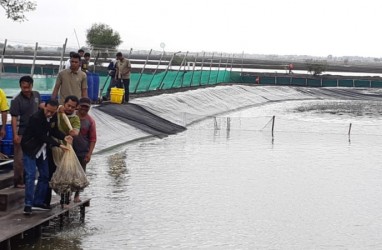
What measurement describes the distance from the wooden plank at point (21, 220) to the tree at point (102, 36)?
70820mm

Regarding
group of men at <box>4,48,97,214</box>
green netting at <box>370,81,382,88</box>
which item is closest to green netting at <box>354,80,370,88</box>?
green netting at <box>370,81,382,88</box>

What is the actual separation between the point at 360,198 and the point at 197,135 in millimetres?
11153

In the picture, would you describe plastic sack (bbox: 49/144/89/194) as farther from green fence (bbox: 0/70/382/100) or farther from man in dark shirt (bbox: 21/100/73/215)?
green fence (bbox: 0/70/382/100)

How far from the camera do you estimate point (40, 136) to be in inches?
406

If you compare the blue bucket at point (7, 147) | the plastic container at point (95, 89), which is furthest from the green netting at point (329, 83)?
the blue bucket at point (7, 147)

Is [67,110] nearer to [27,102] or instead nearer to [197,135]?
[27,102]

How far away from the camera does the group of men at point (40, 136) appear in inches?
407

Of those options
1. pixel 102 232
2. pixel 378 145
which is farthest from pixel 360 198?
pixel 378 145

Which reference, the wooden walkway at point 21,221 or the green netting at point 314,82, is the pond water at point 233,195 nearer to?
the wooden walkway at point 21,221

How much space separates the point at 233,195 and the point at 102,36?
226ft

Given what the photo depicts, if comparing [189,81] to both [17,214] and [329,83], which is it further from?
[17,214]

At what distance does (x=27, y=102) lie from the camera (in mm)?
11109

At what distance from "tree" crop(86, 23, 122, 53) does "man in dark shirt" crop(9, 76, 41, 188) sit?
2764 inches

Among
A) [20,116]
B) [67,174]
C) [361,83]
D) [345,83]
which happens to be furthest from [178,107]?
[361,83]
